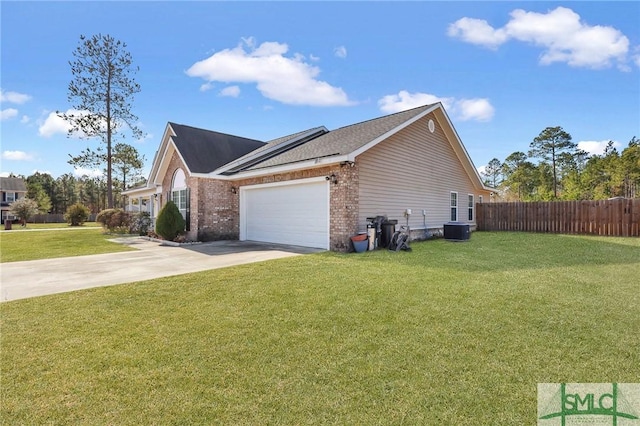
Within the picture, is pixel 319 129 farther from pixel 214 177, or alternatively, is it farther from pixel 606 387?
pixel 606 387

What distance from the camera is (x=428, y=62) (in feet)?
45.0

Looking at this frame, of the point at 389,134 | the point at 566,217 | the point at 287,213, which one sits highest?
the point at 389,134

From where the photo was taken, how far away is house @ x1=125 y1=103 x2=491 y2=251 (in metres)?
9.97

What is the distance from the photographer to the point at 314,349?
123 inches

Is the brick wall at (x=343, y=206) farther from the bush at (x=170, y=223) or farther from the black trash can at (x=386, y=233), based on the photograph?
the bush at (x=170, y=223)

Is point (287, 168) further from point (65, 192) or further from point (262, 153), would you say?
point (65, 192)

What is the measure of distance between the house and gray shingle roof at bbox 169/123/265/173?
0.06 meters

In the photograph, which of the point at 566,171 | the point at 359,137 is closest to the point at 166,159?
the point at 359,137

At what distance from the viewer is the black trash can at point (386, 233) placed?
10.1 m

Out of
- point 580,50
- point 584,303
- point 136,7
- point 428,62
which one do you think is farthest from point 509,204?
point 136,7

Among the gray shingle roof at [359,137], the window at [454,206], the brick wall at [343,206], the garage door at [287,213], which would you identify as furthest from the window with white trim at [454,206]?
the garage door at [287,213]

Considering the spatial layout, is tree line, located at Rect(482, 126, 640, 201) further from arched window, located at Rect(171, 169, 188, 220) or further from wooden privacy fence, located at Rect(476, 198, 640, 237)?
arched window, located at Rect(171, 169, 188, 220)

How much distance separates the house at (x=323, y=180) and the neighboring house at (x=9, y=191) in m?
40.5

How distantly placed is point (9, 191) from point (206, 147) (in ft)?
151
